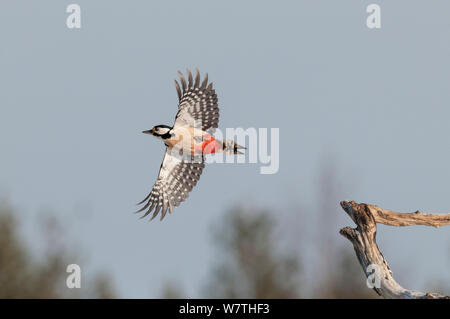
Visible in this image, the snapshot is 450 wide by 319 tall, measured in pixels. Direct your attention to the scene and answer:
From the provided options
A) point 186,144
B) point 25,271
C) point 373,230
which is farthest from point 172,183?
point 25,271

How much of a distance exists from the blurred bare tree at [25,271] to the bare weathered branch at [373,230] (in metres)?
26.0

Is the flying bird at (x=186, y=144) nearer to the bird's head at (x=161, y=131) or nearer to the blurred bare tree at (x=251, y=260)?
the bird's head at (x=161, y=131)

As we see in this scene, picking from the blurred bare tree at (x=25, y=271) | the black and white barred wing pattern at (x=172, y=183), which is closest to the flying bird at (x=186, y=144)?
the black and white barred wing pattern at (x=172, y=183)

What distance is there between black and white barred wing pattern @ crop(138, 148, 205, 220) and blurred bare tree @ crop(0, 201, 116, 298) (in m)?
20.8

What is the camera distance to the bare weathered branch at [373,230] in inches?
464

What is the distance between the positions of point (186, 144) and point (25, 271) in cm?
2358

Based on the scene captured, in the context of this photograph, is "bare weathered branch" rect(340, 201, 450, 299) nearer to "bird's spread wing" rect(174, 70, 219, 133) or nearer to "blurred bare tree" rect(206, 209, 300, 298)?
"bird's spread wing" rect(174, 70, 219, 133)

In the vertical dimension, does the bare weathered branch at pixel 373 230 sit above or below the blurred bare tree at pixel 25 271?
above

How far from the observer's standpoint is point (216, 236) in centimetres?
4172

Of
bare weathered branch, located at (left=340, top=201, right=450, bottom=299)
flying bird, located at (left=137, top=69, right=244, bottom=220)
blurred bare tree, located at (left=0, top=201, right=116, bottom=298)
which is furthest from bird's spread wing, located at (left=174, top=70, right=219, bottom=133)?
blurred bare tree, located at (left=0, top=201, right=116, bottom=298)

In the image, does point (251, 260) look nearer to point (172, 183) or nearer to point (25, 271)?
point (25, 271)

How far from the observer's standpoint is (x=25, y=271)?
3688cm
